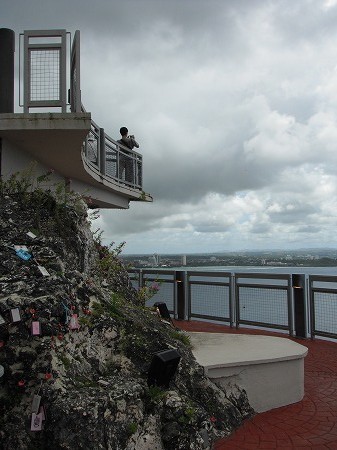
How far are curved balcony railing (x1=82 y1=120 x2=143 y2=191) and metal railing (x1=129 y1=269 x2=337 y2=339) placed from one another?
369 centimetres

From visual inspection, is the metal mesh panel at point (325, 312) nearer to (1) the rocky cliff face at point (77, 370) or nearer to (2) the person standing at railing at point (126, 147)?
(1) the rocky cliff face at point (77, 370)

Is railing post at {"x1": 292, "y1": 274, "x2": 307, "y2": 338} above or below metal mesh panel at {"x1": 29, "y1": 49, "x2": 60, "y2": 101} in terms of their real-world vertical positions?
below

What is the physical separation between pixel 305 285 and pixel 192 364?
4998 millimetres

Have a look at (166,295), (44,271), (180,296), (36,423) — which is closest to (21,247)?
(44,271)

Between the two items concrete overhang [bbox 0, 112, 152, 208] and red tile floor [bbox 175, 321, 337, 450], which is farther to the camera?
concrete overhang [bbox 0, 112, 152, 208]

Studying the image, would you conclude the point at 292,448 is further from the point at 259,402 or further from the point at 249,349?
the point at 249,349

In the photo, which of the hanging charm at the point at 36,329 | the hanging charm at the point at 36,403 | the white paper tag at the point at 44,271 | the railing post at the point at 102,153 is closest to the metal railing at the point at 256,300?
the railing post at the point at 102,153

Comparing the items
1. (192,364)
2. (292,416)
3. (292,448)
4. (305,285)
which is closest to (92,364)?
(192,364)

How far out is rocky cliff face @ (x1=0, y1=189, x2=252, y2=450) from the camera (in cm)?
320

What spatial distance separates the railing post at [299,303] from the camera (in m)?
8.89

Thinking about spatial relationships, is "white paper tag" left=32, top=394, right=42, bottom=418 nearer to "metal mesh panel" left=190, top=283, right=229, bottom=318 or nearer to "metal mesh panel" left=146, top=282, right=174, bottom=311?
"metal mesh panel" left=190, top=283, right=229, bottom=318

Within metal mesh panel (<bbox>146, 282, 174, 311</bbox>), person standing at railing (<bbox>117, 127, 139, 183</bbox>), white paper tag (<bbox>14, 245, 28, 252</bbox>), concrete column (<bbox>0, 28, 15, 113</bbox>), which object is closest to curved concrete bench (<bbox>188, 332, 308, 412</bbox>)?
white paper tag (<bbox>14, 245, 28, 252</bbox>)

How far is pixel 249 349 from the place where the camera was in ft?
18.7

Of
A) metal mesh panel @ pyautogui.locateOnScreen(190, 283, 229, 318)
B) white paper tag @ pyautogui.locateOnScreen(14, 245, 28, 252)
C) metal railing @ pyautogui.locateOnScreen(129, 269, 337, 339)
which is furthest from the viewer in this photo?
metal mesh panel @ pyautogui.locateOnScreen(190, 283, 229, 318)
